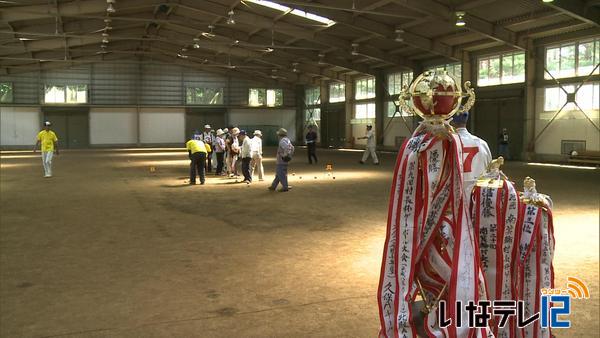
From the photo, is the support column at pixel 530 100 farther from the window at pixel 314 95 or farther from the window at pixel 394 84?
the window at pixel 314 95

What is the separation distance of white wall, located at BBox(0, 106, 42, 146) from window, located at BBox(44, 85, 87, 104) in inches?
58.4

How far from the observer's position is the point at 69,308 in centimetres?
518

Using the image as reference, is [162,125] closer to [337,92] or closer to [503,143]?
[337,92]

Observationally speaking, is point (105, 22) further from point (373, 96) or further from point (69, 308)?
point (69, 308)

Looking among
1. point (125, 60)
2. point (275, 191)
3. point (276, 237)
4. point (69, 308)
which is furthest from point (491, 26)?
point (125, 60)

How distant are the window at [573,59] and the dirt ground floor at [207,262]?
11.4m

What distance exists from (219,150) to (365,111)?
891 inches

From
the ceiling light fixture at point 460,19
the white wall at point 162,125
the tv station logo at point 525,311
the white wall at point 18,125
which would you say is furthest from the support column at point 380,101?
the tv station logo at point 525,311

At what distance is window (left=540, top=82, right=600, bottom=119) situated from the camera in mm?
22938

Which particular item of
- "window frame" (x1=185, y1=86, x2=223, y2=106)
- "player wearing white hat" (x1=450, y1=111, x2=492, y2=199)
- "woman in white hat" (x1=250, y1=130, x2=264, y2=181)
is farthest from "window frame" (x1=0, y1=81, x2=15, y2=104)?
"player wearing white hat" (x1=450, y1=111, x2=492, y2=199)

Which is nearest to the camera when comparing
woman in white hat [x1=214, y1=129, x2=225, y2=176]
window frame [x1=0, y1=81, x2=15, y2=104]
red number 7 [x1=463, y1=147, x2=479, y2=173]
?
red number 7 [x1=463, y1=147, x2=479, y2=173]

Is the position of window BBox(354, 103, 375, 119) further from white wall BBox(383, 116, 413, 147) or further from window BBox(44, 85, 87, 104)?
window BBox(44, 85, 87, 104)

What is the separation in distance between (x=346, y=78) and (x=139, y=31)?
1576 centimetres

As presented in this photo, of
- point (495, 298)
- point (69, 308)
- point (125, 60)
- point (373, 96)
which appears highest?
point (125, 60)
